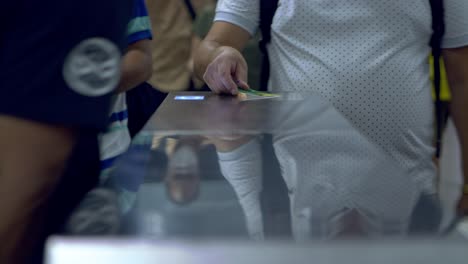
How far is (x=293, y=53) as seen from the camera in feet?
4.60

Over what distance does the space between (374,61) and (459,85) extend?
0.24 metres

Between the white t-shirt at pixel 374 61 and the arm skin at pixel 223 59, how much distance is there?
0.14 meters

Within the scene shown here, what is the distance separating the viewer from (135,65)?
3.51 ft

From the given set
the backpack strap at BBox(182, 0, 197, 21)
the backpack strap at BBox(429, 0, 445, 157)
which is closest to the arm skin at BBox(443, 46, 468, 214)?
the backpack strap at BBox(429, 0, 445, 157)

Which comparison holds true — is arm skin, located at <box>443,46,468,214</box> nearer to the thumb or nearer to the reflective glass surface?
the thumb

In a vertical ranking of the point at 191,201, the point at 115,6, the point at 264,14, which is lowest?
the point at 264,14

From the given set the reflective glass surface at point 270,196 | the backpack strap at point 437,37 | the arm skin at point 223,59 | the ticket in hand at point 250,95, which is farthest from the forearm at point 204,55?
the reflective glass surface at point 270,196

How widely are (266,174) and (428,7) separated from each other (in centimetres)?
92

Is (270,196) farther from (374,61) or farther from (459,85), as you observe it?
(459,85)

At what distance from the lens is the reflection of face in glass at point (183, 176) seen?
A: 507 mm

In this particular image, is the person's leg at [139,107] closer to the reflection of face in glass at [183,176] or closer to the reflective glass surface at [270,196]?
the reflective glass surface at [270,196]

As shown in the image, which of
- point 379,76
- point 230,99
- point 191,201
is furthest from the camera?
point 379,76

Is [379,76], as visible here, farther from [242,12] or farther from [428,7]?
[242,12]

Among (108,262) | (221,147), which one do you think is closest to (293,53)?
(221,147)
